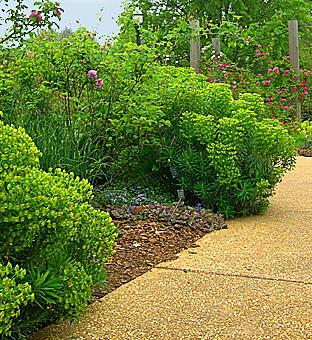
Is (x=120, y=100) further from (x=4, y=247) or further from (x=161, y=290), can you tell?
(x=4, y=247)

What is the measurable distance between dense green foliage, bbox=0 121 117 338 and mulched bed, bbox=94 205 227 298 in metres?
0.58

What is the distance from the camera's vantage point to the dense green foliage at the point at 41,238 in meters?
2.40

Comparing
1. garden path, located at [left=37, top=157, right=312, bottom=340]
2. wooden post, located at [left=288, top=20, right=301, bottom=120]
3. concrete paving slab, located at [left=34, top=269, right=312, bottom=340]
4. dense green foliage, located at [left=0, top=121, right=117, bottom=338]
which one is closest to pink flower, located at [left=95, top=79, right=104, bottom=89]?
garden path, located at [left=37, top=157, right=312, bottom=340]

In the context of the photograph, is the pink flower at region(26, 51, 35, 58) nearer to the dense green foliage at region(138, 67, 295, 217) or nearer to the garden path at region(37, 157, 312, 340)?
the dense green foliage at region(138, 67, 295, 217)

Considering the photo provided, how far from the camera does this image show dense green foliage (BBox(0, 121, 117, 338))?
240cm

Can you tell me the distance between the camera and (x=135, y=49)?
525 centimetres

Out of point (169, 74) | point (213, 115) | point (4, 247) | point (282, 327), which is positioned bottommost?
point (282, 327)

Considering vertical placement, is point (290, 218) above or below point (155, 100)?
below

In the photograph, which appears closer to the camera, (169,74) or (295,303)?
(295,303)

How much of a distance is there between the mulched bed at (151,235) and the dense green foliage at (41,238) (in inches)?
22.9

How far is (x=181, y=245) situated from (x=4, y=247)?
6.10 ft

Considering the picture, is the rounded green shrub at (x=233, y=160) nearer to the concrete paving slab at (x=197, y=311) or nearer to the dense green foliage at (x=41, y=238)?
the concrete paving slab at (x=197, y=311)

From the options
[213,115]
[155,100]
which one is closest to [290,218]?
[213,115]

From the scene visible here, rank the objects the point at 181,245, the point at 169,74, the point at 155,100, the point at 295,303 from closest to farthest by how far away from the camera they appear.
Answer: the point at 295,303, the point at 181,245, the point at 155,100, the point at 169,74
